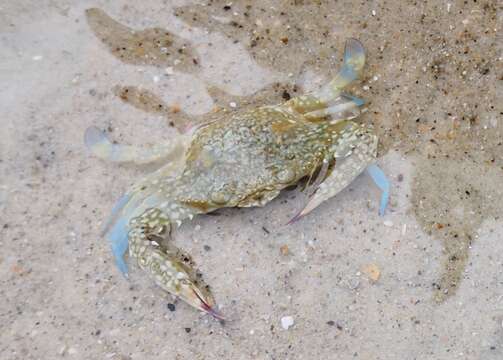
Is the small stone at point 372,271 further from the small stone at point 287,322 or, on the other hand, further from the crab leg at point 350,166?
the small stone at point 287,322

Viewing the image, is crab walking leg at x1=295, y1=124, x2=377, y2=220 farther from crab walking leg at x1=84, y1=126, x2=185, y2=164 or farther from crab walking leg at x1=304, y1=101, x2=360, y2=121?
crab walking leg at x1=84, y1=126, x2=185, y2=164

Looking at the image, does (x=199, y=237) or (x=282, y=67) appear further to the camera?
(x=282, y=67)

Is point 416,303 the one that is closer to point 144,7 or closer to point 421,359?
point 421,359

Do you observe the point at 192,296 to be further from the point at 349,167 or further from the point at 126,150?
the point at 349,167

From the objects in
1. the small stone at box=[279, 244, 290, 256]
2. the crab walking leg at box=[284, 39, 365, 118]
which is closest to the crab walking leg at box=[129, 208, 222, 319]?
the small stone at box=[279, 244, 290, 256]

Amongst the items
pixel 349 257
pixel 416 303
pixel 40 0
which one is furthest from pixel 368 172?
pixel 40 0

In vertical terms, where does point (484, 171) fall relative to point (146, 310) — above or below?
above
